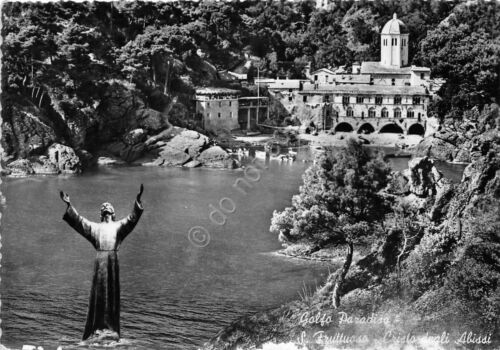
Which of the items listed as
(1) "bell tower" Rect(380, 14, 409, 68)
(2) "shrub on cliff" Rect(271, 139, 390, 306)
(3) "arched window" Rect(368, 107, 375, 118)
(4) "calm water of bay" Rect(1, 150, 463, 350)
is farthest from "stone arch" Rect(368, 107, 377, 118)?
(2) "shrub on cliff" Rect(271, 139, 390, 306)

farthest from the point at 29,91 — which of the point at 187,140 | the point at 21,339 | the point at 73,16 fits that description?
the point at 21,339

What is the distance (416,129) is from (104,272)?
3491mm

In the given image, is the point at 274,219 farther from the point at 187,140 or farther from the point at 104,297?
the point at 187,140

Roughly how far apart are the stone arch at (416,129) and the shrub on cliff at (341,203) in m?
1.39

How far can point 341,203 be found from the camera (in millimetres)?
7340

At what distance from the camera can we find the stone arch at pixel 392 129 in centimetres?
Result: 874

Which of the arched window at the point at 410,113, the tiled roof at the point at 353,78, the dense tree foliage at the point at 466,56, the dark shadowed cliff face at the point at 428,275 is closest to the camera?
the dark shadowed cliff face at the point at 428,275

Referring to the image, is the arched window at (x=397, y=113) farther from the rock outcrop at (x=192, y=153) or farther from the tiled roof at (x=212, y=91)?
the tiled roof at (x=212, y=91)

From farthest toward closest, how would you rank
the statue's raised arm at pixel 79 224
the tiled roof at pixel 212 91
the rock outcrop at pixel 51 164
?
the tiled roof at pixel 212 91 < the rock outcrop at pixel 51 164 < the statue's raised arm at pixel 79 224

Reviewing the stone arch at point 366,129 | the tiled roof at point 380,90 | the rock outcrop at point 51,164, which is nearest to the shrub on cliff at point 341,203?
the stone arch at point 366,129

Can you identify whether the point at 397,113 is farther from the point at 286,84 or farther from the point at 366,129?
the point at 286,84

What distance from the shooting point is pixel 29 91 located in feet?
34.4

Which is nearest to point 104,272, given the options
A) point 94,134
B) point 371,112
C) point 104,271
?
point 104,271

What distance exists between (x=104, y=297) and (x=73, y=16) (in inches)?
201
